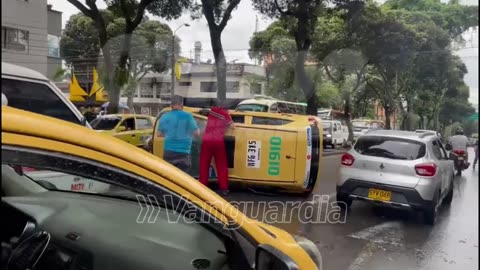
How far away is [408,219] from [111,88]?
416 cm

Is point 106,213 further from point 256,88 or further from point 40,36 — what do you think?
point 256,88

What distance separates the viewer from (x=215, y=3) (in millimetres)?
4023

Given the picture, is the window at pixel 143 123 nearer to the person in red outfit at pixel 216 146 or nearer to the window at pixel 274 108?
the person in red outfit at pixel 216 146

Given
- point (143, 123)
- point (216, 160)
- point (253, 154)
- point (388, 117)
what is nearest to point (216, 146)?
point (216, 160)

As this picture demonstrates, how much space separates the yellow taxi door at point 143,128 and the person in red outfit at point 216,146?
2.31 feet

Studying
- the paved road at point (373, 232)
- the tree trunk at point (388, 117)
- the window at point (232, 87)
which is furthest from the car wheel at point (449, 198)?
the window at point (232, 87)

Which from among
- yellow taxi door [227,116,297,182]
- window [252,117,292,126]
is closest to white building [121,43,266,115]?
window [252,117,292,126]

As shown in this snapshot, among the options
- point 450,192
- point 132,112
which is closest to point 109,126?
point 132,112

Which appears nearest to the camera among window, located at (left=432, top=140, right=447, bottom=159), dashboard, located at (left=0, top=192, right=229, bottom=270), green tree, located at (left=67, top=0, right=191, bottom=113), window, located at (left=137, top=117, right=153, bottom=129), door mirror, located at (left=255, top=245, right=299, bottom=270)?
door mirror, located at (left=255, top=245, right=299, bottom=270)

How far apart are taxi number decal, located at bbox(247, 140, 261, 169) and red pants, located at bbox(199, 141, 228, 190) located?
0.32 m

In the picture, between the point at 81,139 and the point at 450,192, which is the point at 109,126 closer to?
the point at 81,139

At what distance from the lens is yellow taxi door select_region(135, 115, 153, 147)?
180 inches

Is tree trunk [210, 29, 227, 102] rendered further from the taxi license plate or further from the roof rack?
the roof rack

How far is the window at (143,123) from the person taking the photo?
4.75 metres
